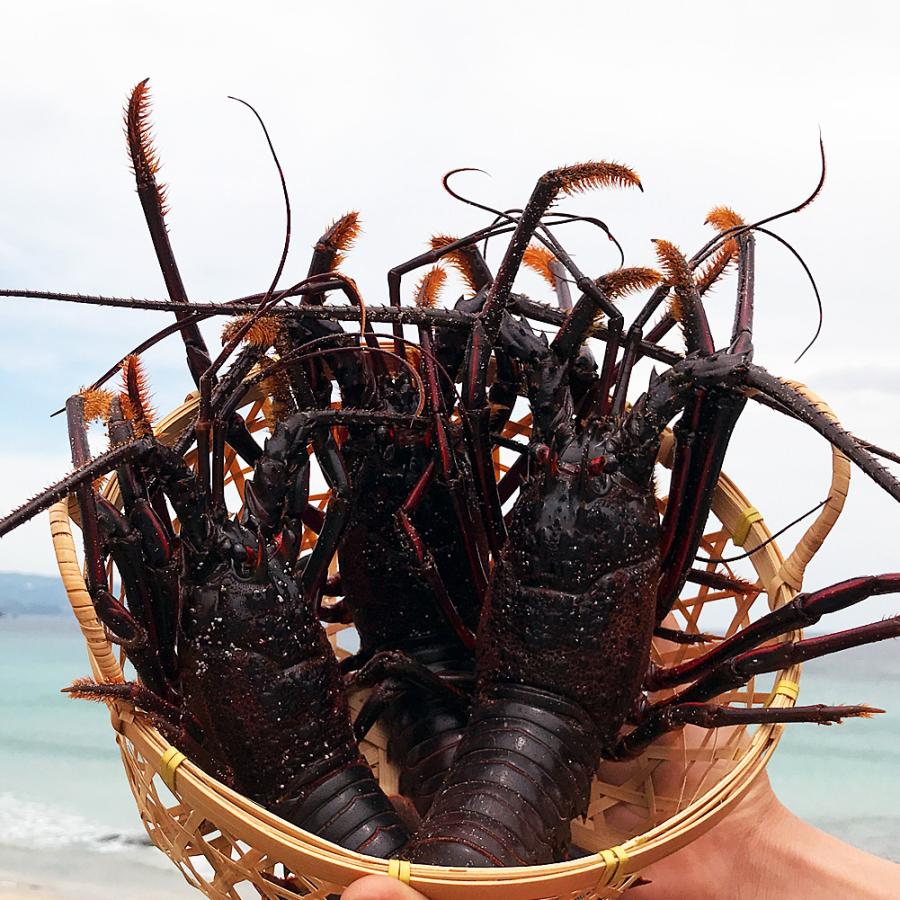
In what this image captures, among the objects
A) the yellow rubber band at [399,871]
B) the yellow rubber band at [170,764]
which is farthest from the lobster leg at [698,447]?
the yellow rubber band at [170,764]

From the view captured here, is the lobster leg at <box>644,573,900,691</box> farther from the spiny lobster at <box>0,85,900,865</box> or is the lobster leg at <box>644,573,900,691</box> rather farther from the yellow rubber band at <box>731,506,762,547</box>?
the yellow rubber band at <box>731,506,762,547</box>

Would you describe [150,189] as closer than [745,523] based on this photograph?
Yes

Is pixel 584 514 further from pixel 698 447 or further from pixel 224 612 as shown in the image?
pixel 224 612

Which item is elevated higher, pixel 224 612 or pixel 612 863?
pixel 224 612

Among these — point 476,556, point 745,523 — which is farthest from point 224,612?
point 745,523

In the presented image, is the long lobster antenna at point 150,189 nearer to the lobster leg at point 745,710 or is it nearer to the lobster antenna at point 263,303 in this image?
the lobster antenna at point 263,303

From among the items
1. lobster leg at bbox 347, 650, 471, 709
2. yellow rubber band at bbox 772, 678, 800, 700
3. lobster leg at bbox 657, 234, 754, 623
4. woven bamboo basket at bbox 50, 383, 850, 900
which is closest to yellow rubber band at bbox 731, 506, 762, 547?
woven bamboo basket at bbox 50, 383, 850, 900

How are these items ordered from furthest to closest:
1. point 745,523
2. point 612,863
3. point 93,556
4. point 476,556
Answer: point 745,523, point 476,556, point 93,556, point 612,863

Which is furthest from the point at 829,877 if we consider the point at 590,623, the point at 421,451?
the point at 421,451
